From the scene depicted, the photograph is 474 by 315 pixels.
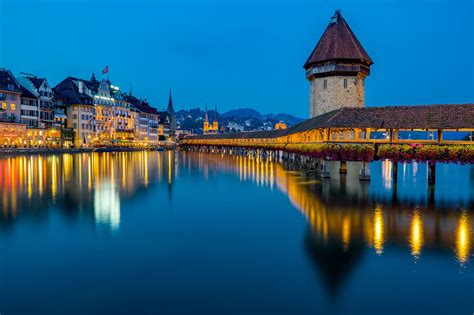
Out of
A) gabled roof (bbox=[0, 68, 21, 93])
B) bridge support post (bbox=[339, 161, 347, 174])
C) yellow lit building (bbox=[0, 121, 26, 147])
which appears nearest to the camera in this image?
bridge support post (bbox=[339, 161, 347, 174])

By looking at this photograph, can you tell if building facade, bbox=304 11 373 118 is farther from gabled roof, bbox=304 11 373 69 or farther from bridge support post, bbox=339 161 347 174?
bridge support post, bbox=339 161 347 174

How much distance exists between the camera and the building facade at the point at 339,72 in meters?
52.3

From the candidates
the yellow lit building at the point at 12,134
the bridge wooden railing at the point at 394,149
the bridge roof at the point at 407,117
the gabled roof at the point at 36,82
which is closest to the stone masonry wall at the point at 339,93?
the bridge wooden railing at the point at 394,149

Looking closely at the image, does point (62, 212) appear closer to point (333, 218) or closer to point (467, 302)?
point (333, 218)

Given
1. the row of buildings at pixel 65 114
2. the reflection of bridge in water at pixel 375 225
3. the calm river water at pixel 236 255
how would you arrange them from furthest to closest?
1. the row of buildings at pixel 65 114
2. the reflection of bridge in water at pixel 375 225
3. the calm river water at pixel 236 255

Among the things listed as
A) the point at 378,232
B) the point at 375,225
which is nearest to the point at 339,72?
the point at 375,225

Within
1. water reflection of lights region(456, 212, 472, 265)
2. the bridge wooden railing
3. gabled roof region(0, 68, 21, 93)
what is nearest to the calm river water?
water reflection of lights region(456, 212, 472, 265)

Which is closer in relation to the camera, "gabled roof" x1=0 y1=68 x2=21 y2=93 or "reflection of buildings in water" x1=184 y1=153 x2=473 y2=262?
"reflection of buildings in water" x1=184 y1=153 x2=473 y2=262

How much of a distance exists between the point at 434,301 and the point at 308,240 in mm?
5900

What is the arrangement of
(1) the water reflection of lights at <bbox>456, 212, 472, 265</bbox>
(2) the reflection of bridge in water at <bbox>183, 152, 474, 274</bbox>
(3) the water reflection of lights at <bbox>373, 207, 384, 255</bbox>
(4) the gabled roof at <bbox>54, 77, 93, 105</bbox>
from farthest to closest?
(4) the gabled roof at <bbox>54, 77, 93, 105</bbox>
(3) the water reflection of lights at <bbox>373, 207, 384, 255</bbox>
(2) the reflection of bridge in water at <bbox>183, 152, 474, 274</bbox>
(1) the water reflection of lights at <bbox>456, 212, 472, 265</bbox>

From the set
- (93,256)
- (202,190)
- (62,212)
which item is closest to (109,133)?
(202,190)

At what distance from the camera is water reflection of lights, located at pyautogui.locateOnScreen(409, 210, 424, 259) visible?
13.4 m

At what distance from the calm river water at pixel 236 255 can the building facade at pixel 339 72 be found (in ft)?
94.7

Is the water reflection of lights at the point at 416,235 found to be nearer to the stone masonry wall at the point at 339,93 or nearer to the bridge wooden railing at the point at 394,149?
the bridge wooden railing at the point at 394,149
